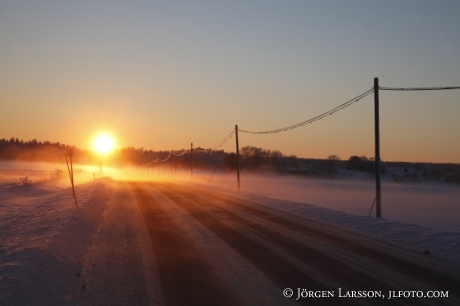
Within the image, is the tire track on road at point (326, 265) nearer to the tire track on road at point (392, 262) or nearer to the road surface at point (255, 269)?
the road surface at point (255, 269)

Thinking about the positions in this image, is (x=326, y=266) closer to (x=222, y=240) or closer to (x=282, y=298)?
(x=282, y=298)

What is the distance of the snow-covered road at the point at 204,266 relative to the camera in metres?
7.14

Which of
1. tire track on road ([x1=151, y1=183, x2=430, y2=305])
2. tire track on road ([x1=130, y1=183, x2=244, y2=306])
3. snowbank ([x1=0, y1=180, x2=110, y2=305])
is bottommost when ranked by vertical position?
tire track on road ([x1=151, y1=183, x2=430, y2=305])

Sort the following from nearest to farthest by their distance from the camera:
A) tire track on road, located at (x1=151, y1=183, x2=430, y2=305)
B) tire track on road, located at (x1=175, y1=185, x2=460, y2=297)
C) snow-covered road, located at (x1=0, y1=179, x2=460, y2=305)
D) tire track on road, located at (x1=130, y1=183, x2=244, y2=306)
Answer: tire track on road, located at (x1=130, y1=183, x2=244, y2=306) → snow-covered road, located at (x1=0, y1=179, x2=460, y2=305) → tire track on road, located at (x1=151, y1=183, x2=430, y2=305) → tire track on road, located at (x1=175, y1=185, x2=460, y2=297)

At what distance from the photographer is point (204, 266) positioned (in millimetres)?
9164

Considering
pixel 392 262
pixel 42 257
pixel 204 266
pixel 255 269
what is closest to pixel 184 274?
pixel 204 266

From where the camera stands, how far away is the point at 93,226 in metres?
14.7

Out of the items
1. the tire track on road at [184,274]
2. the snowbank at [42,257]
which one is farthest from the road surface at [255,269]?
the snowbank at [42,257]

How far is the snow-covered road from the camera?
23.4ft

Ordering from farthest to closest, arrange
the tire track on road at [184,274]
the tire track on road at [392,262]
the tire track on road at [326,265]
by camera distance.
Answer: the tire track on road at [392,262]
the tire track on road at [326,265]
the tire track on road at [184,274]

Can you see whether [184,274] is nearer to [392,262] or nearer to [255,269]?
[255,269]

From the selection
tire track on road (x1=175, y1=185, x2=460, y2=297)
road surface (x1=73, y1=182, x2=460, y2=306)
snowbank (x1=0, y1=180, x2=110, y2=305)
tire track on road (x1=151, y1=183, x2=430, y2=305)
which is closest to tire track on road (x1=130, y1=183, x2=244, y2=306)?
road surface (x1=73, y1=182, x2=460, y2=306)

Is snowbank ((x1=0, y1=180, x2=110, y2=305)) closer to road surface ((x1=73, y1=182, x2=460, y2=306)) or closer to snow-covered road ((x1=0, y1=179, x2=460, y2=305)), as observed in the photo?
snow-covered road ((x1=0, y1=179, x2=460, y2=305))

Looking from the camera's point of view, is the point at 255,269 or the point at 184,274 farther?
the point at 255,269
